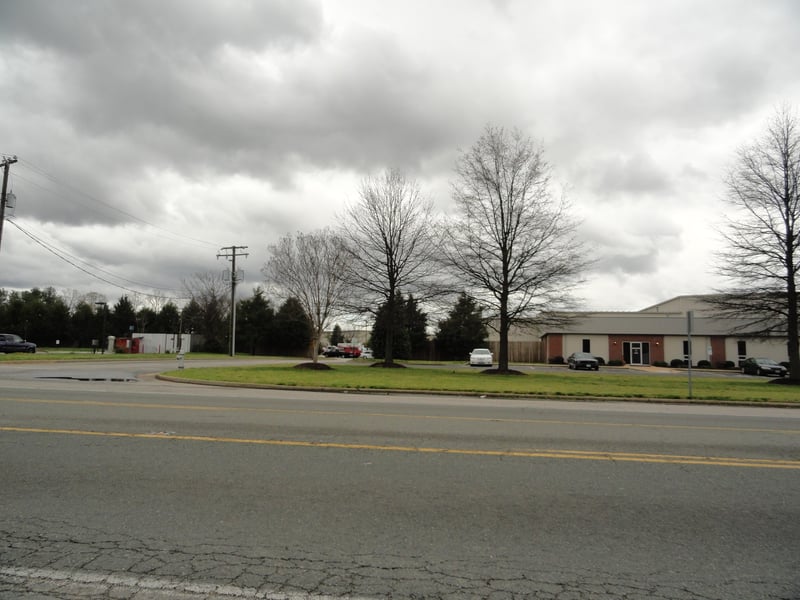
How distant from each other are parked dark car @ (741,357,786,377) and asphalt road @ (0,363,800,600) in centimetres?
3522

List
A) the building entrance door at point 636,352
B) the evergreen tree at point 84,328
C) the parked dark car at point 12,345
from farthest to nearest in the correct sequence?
the evergreen tree at point 84,328 < the building entrance door at point 636,352 < the parked dark car at point 12,345

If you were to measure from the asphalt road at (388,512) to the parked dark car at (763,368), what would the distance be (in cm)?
3522

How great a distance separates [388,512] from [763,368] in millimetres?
43024

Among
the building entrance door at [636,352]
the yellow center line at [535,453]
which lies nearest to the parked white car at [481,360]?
the building entrance door at [636,352]

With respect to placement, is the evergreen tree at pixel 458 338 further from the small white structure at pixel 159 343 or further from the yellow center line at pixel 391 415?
the yellow center line at pixel 391 415

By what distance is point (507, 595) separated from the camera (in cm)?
328

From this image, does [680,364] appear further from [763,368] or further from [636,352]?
[763,368]

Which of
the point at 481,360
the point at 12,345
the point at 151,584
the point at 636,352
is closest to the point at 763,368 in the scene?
the point at 636,352

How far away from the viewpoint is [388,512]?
464cm

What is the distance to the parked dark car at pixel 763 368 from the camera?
37.5 meters

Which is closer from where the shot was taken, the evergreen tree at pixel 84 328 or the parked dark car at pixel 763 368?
the parked dark car at pixel 763 368

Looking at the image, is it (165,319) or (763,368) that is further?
(165,319)

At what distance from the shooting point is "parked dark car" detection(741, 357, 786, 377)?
37.5m

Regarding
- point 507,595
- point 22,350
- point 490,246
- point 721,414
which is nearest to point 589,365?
point 490,246
